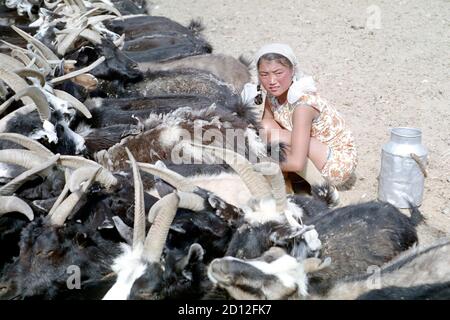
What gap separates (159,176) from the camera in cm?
463

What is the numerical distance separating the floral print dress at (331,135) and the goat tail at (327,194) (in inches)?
13.1

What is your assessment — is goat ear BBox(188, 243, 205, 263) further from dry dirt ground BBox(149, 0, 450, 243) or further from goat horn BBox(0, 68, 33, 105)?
goat horn BBox(0, 68, 33, 105)

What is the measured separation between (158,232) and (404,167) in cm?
277

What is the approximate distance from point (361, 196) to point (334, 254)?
1934 mm

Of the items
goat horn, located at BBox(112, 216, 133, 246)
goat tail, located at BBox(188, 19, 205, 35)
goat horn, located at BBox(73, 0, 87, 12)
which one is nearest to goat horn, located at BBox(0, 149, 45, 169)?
goat horn, located at BBox(112, 216, 133, 246)

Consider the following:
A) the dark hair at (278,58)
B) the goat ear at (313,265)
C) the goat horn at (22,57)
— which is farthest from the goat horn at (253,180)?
the goat horn at (22,57)

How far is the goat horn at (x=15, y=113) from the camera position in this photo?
18.4 feet

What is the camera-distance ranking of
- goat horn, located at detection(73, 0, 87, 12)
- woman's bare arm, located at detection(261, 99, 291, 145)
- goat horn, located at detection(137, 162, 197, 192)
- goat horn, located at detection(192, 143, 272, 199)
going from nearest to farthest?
goat horn, located at detection(192, 143, 272, 199), goat horn, located at detection(137, 162, 197, 192), woman's bare arm, located at detection(261, 99, 291, 145), goat horn, located at detection(73, 0, 87, 12)

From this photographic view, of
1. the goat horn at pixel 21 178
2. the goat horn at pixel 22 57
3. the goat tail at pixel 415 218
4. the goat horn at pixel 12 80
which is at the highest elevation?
the goat horn at pixel 22 57

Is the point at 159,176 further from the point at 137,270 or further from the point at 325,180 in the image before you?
the point at 325,180

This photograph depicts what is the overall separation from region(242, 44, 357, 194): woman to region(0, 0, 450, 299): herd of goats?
0.26m

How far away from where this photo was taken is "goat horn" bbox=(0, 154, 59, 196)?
4602 millimetres

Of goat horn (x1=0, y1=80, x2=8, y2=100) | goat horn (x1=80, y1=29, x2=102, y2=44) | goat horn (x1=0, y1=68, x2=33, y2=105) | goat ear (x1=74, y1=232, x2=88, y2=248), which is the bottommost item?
goat ear (x1=74, y1=232, x2=88, y2=248)

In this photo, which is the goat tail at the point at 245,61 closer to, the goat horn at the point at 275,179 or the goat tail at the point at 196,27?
the goat tail at the point at 196,27
